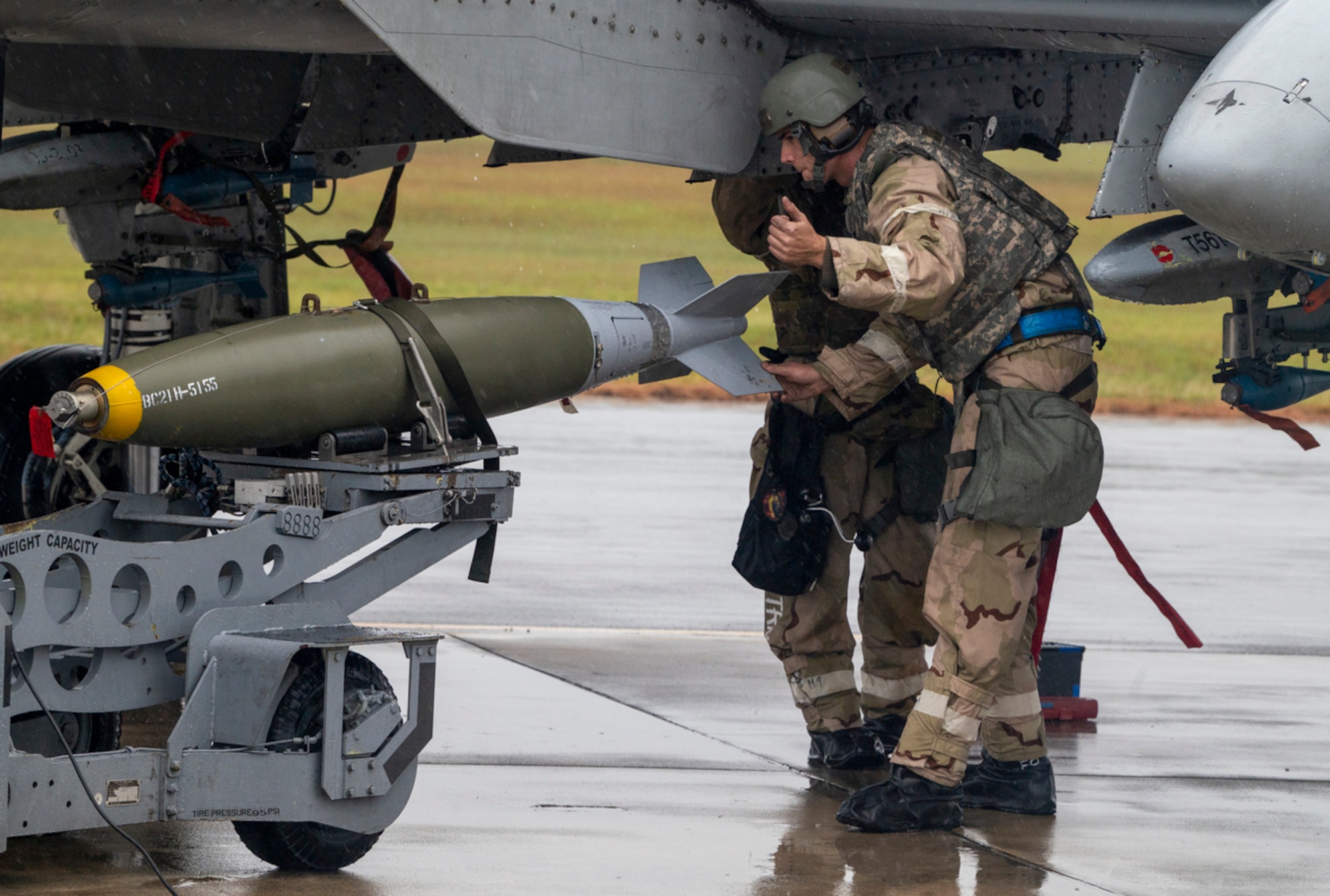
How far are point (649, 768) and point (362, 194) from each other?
A: 3699 centimetres

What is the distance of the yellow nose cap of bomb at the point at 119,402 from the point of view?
464 centimetres

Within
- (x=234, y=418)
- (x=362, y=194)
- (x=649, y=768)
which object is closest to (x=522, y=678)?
(x=649, y=768)

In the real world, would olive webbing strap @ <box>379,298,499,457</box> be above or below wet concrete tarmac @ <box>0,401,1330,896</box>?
above

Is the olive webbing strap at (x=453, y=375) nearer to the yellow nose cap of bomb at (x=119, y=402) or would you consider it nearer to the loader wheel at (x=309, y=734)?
the loader wheel at (x=309, y=734)

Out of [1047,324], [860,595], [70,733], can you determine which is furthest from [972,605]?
A: [70,733]

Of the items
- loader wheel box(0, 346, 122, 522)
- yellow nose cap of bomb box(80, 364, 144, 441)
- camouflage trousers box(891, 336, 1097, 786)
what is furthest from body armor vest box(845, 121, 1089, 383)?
loader wheel box(0, 346, 122, 522)

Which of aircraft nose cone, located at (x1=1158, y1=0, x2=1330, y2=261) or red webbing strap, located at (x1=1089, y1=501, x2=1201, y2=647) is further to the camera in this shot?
red webbing strap, located at (x1=1089, y1=501, x2=1201, y2=647)

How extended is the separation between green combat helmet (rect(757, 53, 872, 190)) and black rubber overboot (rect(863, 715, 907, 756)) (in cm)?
193

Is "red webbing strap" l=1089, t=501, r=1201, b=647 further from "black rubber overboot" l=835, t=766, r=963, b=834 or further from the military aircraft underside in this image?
"black rubber overboot" l=835, t=766, r=963, b=834

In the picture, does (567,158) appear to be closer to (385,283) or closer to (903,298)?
(385,283)

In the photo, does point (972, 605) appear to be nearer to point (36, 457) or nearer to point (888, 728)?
point (888, 728)

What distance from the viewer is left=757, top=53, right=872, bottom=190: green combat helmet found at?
549 centimetres

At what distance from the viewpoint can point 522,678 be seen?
25.3 ft

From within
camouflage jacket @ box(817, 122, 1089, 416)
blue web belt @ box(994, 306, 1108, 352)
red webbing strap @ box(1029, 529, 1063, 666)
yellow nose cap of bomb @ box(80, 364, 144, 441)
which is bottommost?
red webbing strap @ box(1029, 529, 1063, 666)
